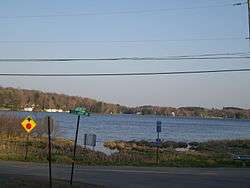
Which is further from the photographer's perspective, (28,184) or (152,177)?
(152,177)

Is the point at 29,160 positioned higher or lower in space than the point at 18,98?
lower

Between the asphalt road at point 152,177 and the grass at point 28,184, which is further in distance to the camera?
the asphalt road at point 152,177

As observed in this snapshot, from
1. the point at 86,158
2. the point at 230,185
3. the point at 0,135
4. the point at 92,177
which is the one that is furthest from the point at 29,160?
the point at 0,135

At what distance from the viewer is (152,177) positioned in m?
24.8

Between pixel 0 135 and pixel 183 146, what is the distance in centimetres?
2392

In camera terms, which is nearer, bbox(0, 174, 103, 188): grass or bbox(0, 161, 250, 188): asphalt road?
bbox(0, 174, 103, 188): grass

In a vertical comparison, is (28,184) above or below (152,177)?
below

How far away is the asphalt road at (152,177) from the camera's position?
2209cm

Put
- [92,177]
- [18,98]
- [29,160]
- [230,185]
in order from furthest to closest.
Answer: [18,98], [29,160], [92,177], [230,185]

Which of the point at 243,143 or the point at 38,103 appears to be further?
the point at 38,103

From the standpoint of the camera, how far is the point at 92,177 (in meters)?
24.2

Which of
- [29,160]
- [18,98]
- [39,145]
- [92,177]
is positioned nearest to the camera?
[92,177]

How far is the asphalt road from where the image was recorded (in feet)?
72.5

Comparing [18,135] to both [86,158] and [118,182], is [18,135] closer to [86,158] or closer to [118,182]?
[86,158]
